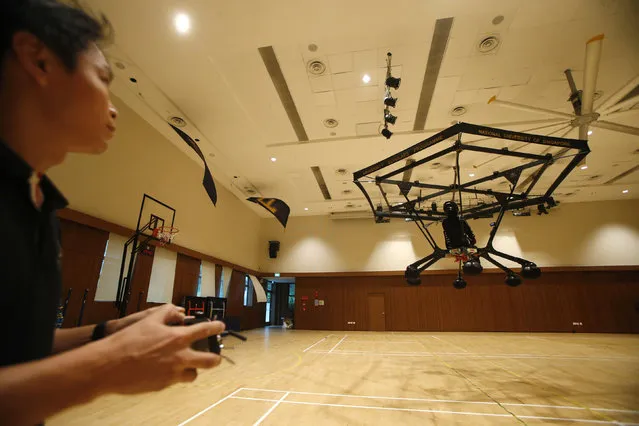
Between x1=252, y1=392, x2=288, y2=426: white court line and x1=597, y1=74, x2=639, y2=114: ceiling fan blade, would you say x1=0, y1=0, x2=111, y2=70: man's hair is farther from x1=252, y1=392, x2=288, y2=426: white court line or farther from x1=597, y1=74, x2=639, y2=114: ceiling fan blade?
x1=597, y1=74, x2=639, y2=114: ceiling fan blade

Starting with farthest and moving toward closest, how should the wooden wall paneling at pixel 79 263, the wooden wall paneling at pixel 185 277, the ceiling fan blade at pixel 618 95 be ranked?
the wooden wall paneling at pixel 185 277, the wooden wall paneling at pixel 79 263, the ceiling fan blade at pixel 618 95

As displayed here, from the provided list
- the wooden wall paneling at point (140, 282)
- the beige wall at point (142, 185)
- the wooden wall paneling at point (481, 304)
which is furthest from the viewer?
the wooden wall paneling at point (481, 304)

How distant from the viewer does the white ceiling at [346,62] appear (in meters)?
5.16

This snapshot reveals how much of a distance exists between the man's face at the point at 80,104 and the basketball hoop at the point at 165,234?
775 cm

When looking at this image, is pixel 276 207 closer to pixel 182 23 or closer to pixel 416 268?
pixel 182 23

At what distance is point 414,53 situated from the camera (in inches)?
235

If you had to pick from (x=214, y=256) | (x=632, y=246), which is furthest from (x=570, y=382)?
(x=632, y=246)

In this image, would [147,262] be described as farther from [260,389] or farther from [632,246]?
[632,246]

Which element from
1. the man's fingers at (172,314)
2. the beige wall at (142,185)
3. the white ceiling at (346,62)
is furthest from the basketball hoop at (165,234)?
the man's fingers at (172,314)

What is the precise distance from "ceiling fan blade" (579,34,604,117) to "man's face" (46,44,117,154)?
238 inches

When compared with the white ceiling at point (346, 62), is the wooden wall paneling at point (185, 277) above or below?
below

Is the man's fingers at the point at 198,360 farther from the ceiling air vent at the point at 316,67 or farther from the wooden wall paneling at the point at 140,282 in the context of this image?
the wooden wall paneling at the point at 140,282

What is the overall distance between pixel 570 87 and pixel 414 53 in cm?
388

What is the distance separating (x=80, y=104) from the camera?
0.70 meters
